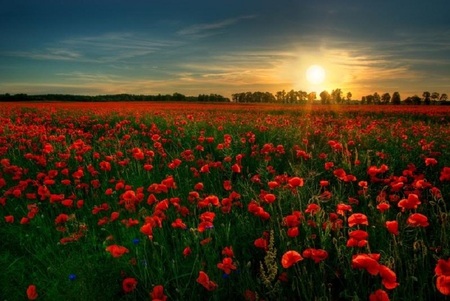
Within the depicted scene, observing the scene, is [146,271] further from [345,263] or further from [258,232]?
[345,263]

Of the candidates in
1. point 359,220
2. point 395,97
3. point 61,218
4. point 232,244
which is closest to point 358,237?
point 359,220

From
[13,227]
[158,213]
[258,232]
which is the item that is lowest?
[13,227]

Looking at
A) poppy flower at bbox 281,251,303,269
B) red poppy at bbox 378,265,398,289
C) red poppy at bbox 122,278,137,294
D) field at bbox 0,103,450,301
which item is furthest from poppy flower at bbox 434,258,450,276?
red poppy at bbox 122,278,137,294

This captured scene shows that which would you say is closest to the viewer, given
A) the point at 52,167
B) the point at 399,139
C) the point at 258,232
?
the point at 258,232

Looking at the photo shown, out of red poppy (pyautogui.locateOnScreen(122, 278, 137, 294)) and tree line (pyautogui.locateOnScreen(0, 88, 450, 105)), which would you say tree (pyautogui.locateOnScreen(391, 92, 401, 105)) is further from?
red poppy (pyautogui.locateOnScreen(122, 278, 137, 294))

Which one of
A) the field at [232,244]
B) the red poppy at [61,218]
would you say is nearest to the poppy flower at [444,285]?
the field at [232,244]

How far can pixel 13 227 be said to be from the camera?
3418mm

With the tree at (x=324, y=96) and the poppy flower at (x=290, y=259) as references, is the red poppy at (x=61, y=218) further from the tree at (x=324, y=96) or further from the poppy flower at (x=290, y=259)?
the tree at (x=324, y=96)

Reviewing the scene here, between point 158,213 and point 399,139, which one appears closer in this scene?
point 158,213

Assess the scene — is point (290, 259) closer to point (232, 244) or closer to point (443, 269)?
point (443, 269)

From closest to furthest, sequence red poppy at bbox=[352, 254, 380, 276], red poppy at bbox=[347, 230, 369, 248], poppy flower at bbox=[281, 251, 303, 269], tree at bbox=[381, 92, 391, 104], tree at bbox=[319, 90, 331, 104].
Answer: red poppy at bbox=[352, 254, 380, 276], poppy flower at bbox=[281, 251, 303, 269], red poppy at bbox=[347, 230, 369, 248], tree at bbox=[381, 92, 391, 104], tree at bbox=[319, 90, 331, 104]

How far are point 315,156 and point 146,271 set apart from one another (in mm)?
3916

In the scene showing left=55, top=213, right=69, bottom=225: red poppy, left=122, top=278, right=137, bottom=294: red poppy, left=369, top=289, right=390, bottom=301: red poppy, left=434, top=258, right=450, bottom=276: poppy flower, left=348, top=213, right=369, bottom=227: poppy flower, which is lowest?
left=122, top=278, right=137, bottom=294: red poppy

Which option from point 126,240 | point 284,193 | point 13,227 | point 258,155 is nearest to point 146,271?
point 126,240
